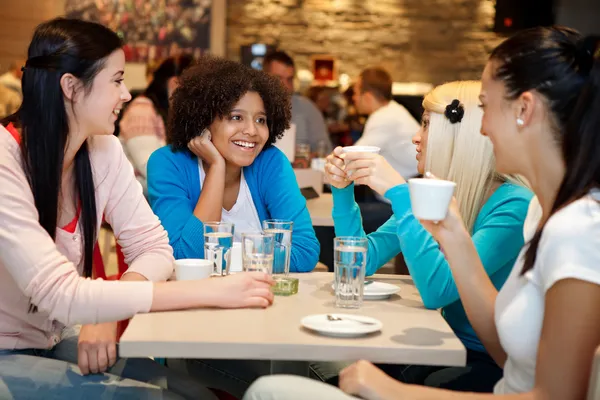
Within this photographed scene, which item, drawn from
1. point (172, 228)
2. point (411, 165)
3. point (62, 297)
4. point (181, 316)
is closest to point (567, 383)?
point (181, 316)

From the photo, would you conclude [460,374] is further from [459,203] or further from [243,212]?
[243,212]

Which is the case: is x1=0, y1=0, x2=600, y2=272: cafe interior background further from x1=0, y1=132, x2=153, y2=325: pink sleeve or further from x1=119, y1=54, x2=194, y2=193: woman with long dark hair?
x1=0, y1=132, x2=153, y2=325: pink sleeve

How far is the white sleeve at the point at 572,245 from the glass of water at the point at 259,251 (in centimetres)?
73

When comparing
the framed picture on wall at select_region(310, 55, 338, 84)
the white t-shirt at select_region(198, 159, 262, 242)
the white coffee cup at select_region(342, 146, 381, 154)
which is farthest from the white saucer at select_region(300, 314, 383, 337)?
the framed picture on wall at select_region(310, 55, 338, 84)

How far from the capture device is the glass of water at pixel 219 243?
2.06 meters

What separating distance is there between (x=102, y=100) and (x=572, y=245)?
127 centimetres

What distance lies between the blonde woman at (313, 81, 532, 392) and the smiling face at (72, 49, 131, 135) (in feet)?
2.15

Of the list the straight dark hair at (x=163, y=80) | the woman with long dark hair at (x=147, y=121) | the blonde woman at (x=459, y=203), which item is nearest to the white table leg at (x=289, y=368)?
the blonde woman at (x=459, y=203)

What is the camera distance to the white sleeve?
142 cm

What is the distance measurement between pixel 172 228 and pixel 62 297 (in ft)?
2.86

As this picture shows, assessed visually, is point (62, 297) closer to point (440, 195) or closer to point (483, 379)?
point (440, 195)

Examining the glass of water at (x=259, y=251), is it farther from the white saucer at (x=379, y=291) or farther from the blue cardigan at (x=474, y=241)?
the blue cardigan at (x=474, y=241)

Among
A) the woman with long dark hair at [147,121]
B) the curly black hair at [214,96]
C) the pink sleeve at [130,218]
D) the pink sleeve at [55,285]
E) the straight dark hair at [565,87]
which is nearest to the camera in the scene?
the straight dark hair at [565,87]

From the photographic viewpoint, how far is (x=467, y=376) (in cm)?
201
